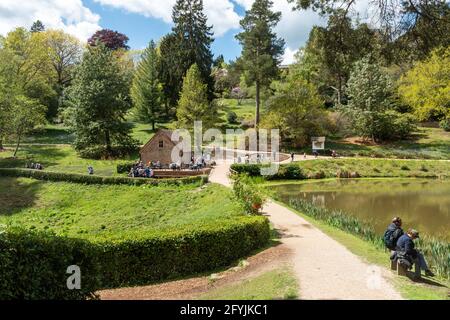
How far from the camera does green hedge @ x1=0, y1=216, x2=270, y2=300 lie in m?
8.58

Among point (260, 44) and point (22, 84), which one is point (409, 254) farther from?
point (22, 84)

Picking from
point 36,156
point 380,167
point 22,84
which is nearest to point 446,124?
point 380,167

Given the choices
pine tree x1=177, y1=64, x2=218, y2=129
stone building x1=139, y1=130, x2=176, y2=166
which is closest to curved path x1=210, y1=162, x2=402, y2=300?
stone building x1=139, y1=130, x2=176, y2=166

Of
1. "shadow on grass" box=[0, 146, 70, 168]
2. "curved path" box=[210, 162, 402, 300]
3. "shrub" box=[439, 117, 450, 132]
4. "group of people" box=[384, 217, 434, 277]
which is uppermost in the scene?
"shrub" box=[439, 117, 450, 132]

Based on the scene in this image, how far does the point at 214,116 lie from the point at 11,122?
2273 centimetres

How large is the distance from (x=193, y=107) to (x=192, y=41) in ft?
54.8

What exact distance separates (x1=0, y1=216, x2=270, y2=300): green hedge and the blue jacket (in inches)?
205

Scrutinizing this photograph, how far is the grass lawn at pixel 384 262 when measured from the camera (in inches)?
415

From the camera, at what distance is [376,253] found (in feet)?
48.5

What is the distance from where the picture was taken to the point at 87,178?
34094mm

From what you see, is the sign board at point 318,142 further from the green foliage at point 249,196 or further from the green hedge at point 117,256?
the green hedge at point 117,256

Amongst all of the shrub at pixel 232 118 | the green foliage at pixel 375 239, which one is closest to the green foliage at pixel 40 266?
the green foliage at pixel 375 239

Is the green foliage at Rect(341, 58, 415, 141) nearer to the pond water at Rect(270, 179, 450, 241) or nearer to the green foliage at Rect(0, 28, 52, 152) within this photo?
the pond water at Rect(270, 179, 450, 241)

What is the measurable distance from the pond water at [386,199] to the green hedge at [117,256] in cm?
896
